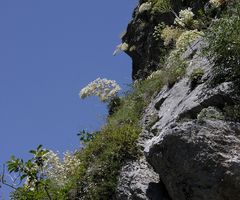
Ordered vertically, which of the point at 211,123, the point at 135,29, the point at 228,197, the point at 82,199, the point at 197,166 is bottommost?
the point at 228,197

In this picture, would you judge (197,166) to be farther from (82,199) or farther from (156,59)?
(156,59)

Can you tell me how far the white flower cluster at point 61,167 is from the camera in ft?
38.0

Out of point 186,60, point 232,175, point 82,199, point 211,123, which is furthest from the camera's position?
point 186,60

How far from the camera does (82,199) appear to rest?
1061cm

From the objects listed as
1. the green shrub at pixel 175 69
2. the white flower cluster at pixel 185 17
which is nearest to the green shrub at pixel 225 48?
the green shrub at pixel 175 69

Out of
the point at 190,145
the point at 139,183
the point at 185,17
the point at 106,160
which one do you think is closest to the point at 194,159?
the point at 190,145

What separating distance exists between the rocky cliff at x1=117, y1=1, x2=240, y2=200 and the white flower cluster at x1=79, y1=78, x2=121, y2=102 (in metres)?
3.69

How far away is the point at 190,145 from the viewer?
27.1 feet

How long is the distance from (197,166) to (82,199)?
3.11 metres

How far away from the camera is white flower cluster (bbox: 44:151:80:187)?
456 inches

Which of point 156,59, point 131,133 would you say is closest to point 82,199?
→ point 131,133

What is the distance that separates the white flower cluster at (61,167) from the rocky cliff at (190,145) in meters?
1.54

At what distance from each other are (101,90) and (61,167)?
494 centimetres

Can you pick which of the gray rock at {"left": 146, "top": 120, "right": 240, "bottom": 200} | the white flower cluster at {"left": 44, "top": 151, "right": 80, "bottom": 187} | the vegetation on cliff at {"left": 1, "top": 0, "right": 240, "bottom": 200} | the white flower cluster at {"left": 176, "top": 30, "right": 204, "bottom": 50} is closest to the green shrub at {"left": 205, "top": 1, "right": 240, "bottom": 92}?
the vegetation on cliff at {"left": 1, "top": 0, "right": 240, "bottom": 200}
